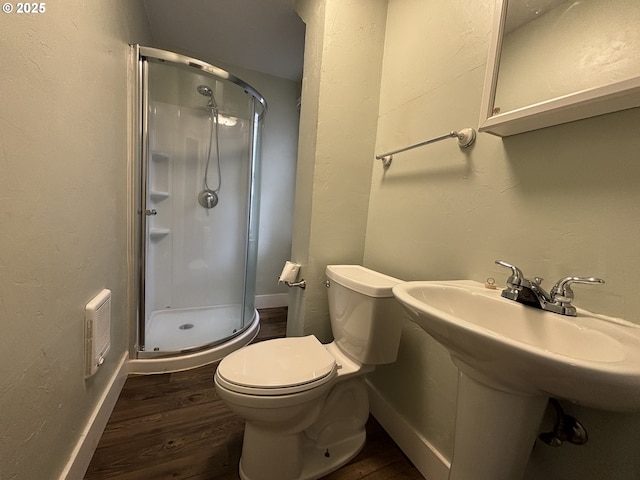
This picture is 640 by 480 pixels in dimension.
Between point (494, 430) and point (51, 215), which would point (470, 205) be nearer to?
point (494, 430)

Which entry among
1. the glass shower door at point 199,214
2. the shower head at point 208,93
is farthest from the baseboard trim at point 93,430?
the shower head at point 208,93

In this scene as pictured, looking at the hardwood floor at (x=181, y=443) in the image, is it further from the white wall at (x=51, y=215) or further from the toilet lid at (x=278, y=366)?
the toilet lid at (x=278, y=366)

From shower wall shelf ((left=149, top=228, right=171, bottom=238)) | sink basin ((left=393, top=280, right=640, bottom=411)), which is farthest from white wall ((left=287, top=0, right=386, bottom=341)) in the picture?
shower wall shelf ((left=149, top=228, right=171, bottom=238))

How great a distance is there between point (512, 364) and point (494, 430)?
0.95ft

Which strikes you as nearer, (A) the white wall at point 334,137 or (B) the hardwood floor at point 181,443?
(B) the hardwood floor at point 181,443

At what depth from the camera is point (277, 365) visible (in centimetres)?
97

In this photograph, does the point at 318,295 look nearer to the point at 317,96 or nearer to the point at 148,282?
the point at 317,96

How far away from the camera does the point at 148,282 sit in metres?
1.78

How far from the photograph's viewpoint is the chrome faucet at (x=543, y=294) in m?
0.64

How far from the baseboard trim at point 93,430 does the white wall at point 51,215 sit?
0.03m

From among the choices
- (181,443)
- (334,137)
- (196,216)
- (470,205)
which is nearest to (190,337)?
(181,443)

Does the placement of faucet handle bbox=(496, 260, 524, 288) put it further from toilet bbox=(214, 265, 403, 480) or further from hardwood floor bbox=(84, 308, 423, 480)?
hardwood floor bbox=(84, 308, 423, 480)

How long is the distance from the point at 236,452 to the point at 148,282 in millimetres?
1191

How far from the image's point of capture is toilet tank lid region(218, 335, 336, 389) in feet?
2.90
